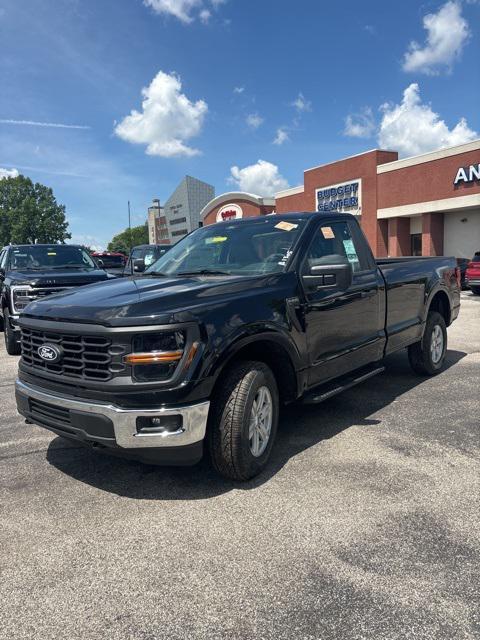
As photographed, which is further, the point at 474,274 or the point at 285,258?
the point at 474,274

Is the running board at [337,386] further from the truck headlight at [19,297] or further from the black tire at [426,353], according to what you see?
the truck headlight at [19,297]

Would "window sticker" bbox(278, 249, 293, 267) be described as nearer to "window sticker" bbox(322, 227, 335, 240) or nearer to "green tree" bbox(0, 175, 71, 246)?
"window sticker" bbox(322, 227, 335, 240)

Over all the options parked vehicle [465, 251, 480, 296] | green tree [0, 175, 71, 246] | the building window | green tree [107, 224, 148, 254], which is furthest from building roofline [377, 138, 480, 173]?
green tree [107, 224, 148, 254]

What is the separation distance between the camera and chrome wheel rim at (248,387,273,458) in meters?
3.53

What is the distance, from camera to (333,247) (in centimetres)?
475

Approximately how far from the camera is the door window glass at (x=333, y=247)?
4.26 m

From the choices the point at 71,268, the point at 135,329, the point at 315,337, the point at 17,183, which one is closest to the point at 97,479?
the point at 135,329

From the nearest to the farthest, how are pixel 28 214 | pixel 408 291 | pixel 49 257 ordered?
pixel 408 291 < pixel 49 257 < pixel 28 214

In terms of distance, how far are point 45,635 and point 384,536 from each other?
1.78 m

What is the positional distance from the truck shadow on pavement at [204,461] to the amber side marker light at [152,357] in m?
1.00

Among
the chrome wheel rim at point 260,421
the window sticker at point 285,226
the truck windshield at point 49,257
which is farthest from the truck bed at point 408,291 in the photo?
the truck windshield at point 49,257

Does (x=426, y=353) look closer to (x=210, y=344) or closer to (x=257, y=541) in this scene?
(x=210, y=344)

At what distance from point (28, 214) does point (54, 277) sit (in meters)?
87.8

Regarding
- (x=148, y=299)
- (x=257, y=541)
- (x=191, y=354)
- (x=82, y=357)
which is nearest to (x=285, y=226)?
(x=148, y=299)
